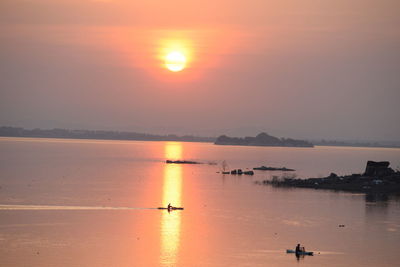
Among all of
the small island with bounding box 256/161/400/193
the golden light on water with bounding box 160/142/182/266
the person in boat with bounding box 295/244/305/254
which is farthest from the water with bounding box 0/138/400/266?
the small island with bounding box 256/161/400/193

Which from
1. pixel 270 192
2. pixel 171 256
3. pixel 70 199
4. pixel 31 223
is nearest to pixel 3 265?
pixel 171 256

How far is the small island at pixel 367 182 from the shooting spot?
7588 cm

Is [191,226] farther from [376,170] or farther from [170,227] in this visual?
[376,170]

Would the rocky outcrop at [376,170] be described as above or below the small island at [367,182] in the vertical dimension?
above

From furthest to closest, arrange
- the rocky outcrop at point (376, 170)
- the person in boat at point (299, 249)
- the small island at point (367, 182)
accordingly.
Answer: the rocky outcrop at point (376, 170), the small island at point (367, 182), the person in boat at point (299, 249)

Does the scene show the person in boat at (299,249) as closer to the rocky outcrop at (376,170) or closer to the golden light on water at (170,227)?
the golden light on water at (170,227)

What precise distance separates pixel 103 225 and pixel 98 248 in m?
8.37

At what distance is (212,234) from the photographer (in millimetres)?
43750

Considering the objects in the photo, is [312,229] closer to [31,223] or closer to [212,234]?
[212,234]

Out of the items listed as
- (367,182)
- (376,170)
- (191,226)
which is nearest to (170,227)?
(191,226)

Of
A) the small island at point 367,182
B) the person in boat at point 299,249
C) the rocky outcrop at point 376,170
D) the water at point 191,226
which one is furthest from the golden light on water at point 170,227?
the rocky outcrop at point 376,170

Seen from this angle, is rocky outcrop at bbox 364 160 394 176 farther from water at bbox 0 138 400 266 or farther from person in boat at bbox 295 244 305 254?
person in boat at bbox 295 244 305 254

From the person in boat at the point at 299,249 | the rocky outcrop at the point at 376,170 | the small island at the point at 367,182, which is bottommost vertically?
the person in boat at the point at 299,249

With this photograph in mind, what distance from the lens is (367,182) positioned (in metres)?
78.8
